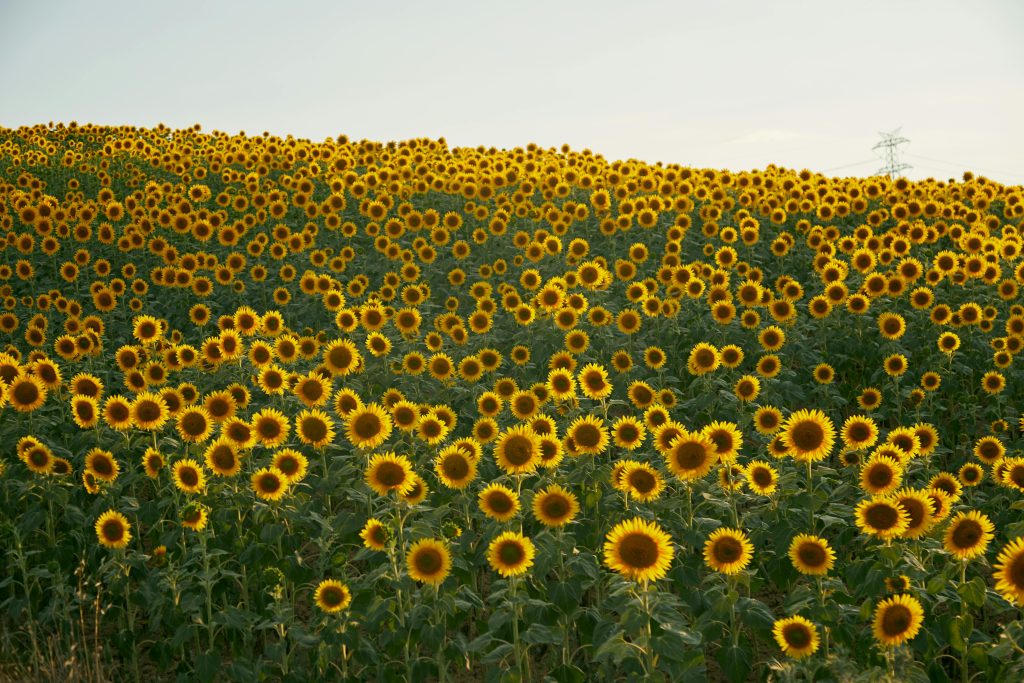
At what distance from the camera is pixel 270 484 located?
19.6 feet

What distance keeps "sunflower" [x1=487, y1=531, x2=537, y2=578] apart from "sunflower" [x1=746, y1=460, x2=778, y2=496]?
181cm

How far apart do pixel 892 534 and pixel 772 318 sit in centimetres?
627

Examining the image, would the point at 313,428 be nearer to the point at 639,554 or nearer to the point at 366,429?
the point at 366,429

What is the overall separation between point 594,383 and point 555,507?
2248 millimetres

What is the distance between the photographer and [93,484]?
6.50m

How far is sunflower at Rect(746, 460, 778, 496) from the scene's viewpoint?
5.89 metres

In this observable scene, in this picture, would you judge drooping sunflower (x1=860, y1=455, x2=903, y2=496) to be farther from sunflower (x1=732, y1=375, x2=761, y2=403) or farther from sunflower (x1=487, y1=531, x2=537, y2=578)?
sunflower (x1=732, y1=375, x2=761, y2=403)

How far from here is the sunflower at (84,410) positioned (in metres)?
6.94

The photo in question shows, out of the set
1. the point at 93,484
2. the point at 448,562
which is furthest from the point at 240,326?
the point at 448,562

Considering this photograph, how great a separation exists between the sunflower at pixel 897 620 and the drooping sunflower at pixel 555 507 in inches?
76.4

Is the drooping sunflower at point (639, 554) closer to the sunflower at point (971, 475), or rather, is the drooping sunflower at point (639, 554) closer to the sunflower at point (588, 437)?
the sunflower at point (588, 437)

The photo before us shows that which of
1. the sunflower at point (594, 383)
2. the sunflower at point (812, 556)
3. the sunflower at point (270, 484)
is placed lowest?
the sunflower at point (812, 556)

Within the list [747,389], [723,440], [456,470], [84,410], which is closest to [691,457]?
[723,440]

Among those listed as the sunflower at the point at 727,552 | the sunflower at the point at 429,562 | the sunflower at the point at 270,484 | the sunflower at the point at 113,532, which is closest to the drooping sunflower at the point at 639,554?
the sunflower at the point at 727,552
